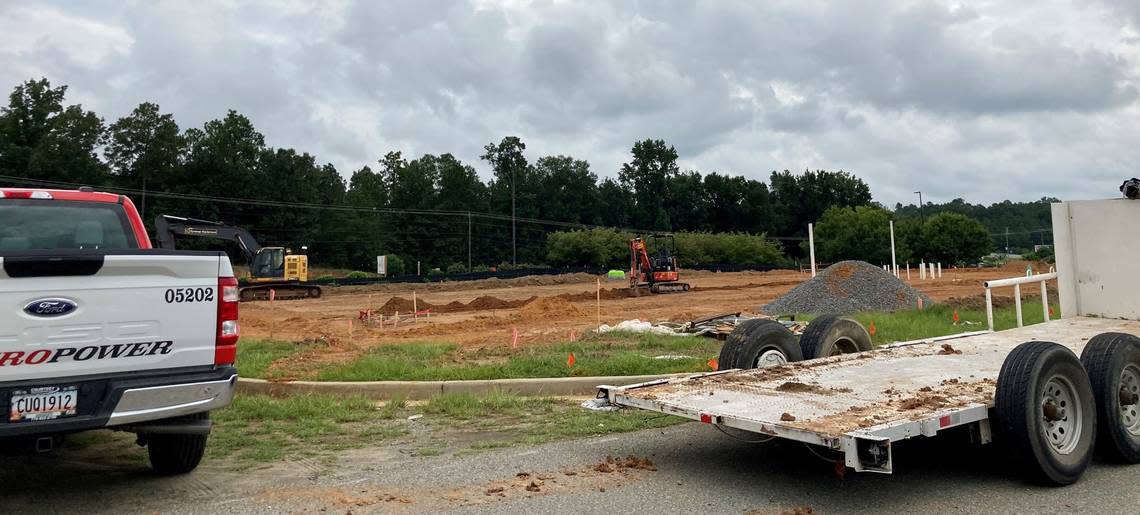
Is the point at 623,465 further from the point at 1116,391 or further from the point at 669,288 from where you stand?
the point at 669,288

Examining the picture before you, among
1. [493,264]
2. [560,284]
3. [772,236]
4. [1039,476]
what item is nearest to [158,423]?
[1039,476]

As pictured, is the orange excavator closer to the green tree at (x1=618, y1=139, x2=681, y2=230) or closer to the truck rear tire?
the truck rear tire

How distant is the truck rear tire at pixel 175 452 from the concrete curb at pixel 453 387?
11.5 feet

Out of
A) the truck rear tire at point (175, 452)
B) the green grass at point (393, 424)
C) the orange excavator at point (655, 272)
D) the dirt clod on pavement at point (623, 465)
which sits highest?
the orange excavator at point (655, 272)

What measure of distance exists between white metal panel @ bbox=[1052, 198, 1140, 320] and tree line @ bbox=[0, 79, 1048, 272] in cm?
4969

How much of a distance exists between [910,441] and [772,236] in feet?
415

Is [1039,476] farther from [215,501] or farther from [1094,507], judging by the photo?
[215,501]

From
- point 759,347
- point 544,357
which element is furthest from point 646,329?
point 759,347

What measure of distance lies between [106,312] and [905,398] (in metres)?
5.22

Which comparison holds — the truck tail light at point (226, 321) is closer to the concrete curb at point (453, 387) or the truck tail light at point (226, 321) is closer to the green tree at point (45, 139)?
the concrete curb at point (453, 387)

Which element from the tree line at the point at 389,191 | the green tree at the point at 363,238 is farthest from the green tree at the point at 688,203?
the green tree at the point at 363,238

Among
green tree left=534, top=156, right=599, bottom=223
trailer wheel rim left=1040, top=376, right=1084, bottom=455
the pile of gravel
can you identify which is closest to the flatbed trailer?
trailer wheel rim left=1040, top=376, right=1084, bottom=455

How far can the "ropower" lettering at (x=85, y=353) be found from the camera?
14.4 ft

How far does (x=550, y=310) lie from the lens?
26.7 metres
